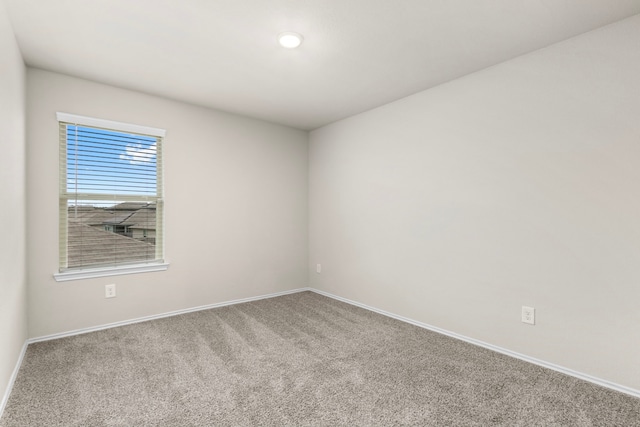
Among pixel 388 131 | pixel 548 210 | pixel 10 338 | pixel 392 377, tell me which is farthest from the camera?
pixel 388 131

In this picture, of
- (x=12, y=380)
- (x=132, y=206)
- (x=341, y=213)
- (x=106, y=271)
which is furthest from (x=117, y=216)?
(x=341, y=213)

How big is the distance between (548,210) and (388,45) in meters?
1.69

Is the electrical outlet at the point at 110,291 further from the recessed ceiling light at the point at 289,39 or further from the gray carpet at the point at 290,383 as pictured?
the recessed ceiling light at the point at 289,39

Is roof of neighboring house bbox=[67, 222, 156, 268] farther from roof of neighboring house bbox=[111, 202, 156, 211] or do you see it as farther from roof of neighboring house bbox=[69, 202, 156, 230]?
roof of neighboring house bbox=[111, 202, 156, 211]

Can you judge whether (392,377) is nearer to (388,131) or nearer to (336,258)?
(336,258)

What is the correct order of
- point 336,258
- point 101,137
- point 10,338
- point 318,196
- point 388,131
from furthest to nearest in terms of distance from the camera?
point 318,196 → point 336,258 → point 388,131 → point 101,137 → point 10,338

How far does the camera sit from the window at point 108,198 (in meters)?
2.94

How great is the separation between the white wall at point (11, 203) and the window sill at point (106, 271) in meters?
0.32

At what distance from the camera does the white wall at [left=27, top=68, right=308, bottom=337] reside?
2.80 metres

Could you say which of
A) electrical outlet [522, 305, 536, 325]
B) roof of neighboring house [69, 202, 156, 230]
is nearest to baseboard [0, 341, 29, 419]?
roof of neighboring house [69, 202, 156, 230]

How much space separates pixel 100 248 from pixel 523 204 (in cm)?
377

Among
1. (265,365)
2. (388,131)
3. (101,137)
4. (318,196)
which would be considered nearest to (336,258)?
(318,196)

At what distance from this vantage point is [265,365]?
7.82 feet

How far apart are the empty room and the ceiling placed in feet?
0.06
